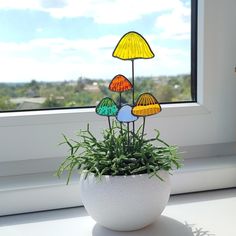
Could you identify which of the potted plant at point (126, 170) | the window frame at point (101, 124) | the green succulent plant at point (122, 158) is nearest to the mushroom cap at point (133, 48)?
the potted plant at point (126, 170)

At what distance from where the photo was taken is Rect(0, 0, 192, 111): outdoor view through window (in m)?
0.77

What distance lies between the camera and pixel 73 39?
80 cm

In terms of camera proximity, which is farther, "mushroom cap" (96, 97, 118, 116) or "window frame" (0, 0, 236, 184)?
"window frame" (0, 0, 236, 184)

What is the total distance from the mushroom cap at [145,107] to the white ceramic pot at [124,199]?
0.10 meters

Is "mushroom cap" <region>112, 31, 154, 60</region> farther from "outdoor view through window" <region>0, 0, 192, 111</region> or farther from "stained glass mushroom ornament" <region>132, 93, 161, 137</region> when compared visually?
"outdoor view through window" <region>0, 0, 192, 111</region>

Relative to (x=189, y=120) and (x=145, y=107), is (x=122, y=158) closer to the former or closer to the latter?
(x=145, y=107)

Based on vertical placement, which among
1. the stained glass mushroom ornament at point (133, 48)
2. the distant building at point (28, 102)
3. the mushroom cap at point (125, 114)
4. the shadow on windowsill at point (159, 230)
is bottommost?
the shadow on windowsill at point (159, 230)

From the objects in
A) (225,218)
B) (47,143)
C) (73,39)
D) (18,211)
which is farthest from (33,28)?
(225,218)

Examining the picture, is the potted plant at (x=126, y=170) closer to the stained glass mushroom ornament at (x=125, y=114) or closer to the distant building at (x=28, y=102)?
the stained glass mushroom ornament at (x=125, y=114)

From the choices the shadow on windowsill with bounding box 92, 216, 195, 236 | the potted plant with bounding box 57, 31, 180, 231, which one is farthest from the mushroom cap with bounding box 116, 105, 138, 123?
the shadow on windowsill with bounding box 92, 216, 195, 236

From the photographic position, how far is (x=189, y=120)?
839 millimetres

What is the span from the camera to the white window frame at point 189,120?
75 cm

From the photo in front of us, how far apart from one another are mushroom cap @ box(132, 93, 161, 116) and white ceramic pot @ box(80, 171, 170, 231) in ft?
0.32

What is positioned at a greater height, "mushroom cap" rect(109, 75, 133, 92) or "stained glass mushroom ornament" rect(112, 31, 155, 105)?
"stained glass mushroom ornament" rect(112, 31, 155, 105)
